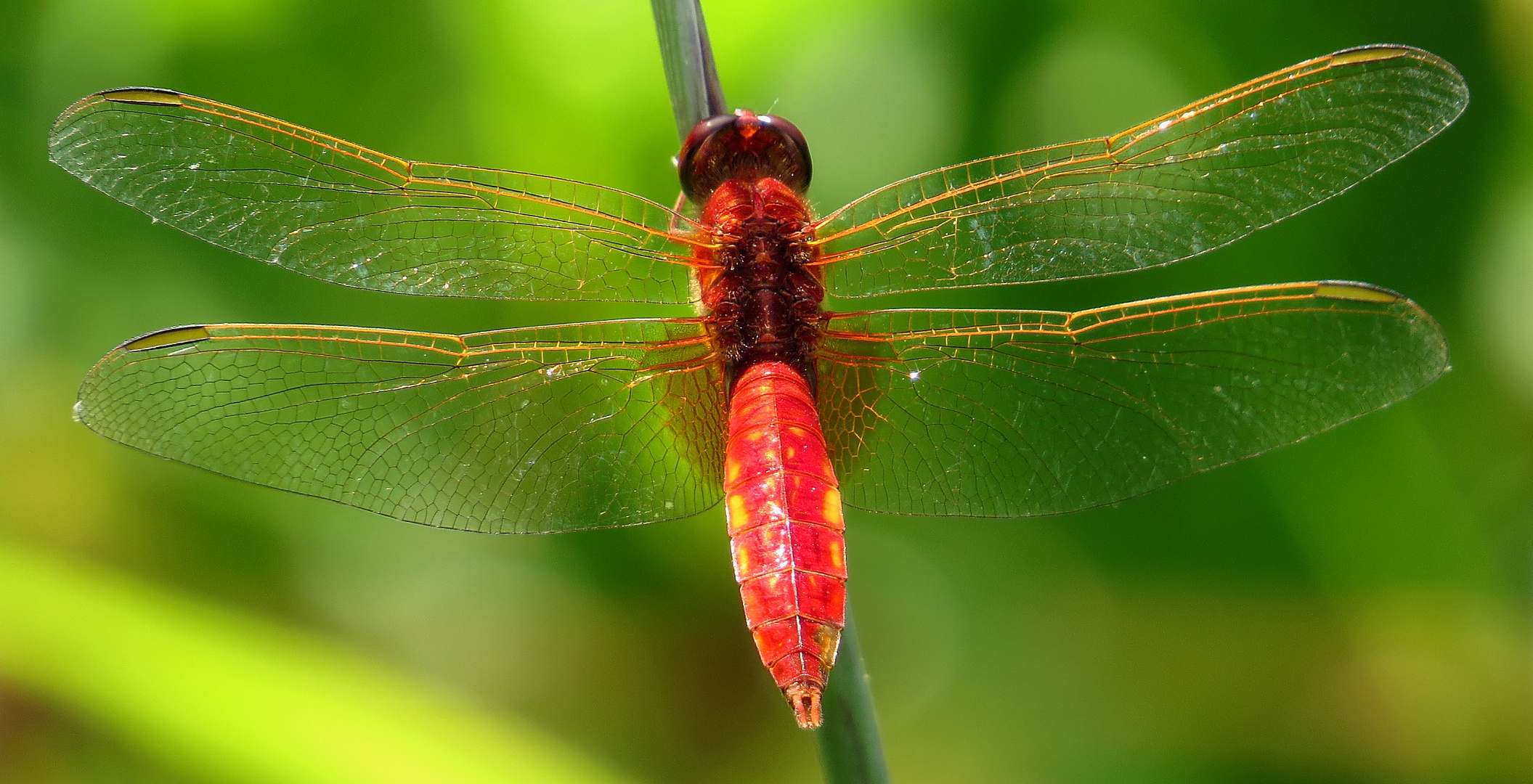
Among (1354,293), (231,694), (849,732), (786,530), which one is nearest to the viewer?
(849,732)

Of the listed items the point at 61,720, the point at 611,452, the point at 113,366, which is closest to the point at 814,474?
the point at 611,452

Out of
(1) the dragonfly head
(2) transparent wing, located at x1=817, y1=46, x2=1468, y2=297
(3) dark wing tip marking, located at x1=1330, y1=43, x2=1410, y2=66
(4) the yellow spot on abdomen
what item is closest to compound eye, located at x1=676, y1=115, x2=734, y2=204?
(1) the dragonfly head

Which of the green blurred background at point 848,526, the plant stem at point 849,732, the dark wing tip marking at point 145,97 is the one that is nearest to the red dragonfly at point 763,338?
the dark wing tip marking at point 145,97

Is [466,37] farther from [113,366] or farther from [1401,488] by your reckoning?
[1401,488]

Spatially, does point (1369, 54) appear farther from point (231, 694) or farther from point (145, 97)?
point (231, 694)

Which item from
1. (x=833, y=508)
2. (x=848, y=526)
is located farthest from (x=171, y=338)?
(x=848, y=526)

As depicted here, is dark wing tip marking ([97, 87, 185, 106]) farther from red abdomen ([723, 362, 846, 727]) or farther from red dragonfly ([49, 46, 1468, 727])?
red abdomen ([723, 362, 846, 727])

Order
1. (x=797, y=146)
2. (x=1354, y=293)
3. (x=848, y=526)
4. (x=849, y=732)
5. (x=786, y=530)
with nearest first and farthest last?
1. (x=849, y=732)
2. (x=786, y=530)
3. (x=1354, y=293)
4. (x=797, y=146)
5. (x=848, y=526)
